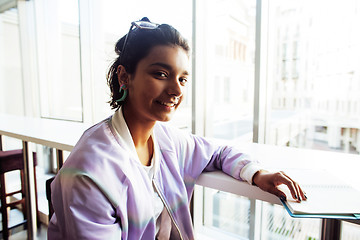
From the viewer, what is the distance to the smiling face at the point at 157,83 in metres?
0.81

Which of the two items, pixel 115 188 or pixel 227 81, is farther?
pixel 227 81

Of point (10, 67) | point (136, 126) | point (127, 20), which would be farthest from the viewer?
point (10, 67)

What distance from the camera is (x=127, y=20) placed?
6.63 ft

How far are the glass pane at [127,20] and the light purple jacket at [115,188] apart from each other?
0.82 m

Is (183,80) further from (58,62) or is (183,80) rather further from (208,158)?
(58,62)

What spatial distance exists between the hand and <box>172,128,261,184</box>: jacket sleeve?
0.08 meters

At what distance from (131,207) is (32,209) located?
1.53m

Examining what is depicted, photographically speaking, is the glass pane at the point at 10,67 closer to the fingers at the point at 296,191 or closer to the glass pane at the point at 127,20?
the glass pane at the point at 127,20

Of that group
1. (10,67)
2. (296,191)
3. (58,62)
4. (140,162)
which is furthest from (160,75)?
(10,67)

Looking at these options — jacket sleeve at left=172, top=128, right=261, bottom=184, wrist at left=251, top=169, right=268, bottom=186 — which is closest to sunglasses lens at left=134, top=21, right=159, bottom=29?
jacket sleeve at left=172, top=128, right=261, bottom=184

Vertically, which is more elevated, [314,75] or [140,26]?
[140,26]

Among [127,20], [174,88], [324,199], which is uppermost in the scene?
[127,20]

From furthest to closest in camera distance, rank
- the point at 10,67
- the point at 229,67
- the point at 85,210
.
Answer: the point at 10,67
the point at 229,67
the point at 85,210

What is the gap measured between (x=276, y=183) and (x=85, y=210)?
1.84ft
